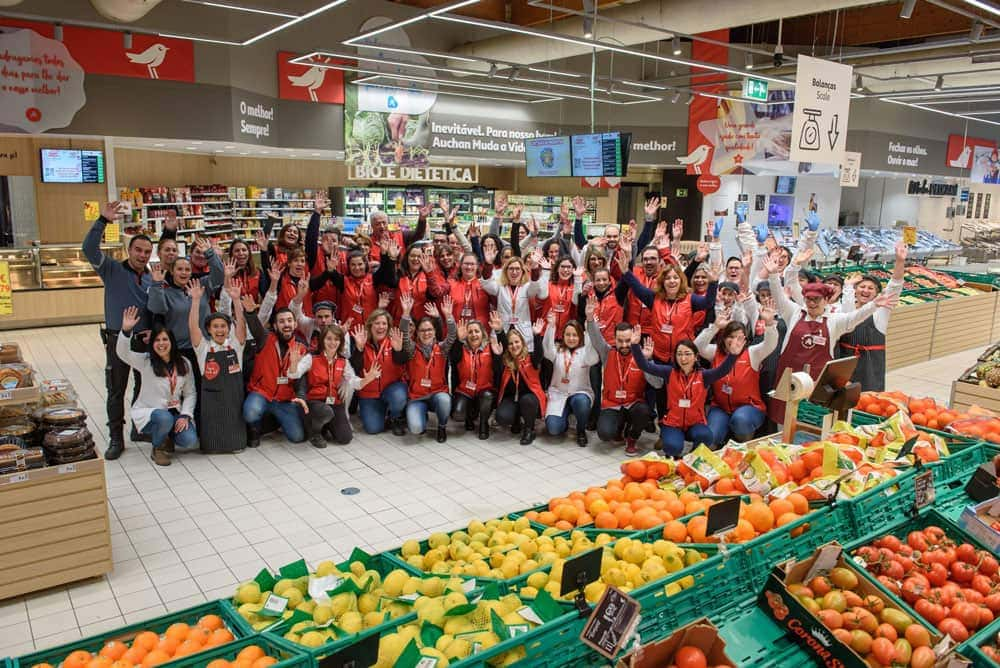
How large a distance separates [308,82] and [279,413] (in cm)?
764

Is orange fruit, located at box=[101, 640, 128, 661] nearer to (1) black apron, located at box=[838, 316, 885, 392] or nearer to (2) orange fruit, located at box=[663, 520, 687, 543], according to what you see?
(2) orange fruit, located at box=[663, 520, 687, 543]

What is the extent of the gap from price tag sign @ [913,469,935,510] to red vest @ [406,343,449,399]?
163 inches

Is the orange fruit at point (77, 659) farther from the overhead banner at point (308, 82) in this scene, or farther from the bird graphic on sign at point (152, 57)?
the overhead banner at point (308, 82)

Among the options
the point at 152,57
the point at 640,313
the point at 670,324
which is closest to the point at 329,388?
the point at 640,313

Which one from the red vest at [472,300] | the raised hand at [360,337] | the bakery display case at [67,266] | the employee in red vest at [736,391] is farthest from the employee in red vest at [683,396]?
the bakery display case at [67,266]

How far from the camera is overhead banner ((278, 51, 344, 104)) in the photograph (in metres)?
11.9

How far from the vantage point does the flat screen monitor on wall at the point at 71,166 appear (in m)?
10.9

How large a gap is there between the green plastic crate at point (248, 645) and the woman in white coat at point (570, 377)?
174 inches

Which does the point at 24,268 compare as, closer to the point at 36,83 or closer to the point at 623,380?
the point at 36,83

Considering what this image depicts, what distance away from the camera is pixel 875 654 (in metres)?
2.46

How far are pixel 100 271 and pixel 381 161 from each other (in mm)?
7763

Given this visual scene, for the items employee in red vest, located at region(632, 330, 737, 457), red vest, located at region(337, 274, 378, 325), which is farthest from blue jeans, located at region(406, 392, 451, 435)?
employee in red vest, located at region(632, 330, 737, 457)

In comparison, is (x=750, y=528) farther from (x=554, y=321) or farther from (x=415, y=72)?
(x=415, y=72)

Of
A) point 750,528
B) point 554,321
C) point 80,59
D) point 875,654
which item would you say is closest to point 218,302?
point 554,321
